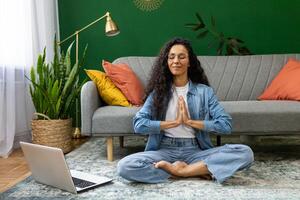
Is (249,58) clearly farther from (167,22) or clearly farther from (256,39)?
(167,22)

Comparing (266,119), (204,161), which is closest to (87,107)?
(204,161)

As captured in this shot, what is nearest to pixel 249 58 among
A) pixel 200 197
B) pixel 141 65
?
pixel 141 65

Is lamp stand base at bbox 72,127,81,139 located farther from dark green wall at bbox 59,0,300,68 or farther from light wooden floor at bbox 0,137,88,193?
dark green wall at bbox 59,0,300,68

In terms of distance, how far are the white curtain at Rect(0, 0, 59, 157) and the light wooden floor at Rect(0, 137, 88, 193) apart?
103 millimetres

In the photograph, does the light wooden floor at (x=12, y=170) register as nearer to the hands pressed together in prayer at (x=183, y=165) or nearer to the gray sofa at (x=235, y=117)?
the gray sofa at (x=235, y=117)

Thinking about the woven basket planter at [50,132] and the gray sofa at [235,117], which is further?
the woven basket planter at [50,132]

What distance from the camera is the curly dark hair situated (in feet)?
7.34

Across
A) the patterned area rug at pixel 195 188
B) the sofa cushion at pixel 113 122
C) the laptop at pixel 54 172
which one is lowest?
the patterned area rug at pixel 195 188

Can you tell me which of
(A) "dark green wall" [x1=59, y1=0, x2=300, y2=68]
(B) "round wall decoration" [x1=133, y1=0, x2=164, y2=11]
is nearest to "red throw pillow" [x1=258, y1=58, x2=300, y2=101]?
(A) "dark green wall" [x1=59, y1=0, x2=300, y2=68]

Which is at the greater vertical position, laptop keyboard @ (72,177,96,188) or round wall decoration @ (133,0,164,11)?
round wall decoration @ (133,0,164,11)

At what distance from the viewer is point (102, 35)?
4.07 m

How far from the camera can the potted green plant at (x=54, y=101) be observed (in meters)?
2.92

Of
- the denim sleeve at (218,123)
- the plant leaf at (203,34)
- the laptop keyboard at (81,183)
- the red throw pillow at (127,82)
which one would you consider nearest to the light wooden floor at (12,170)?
the laptop keyboard at (81,183)

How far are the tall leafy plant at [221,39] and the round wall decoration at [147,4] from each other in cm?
45
